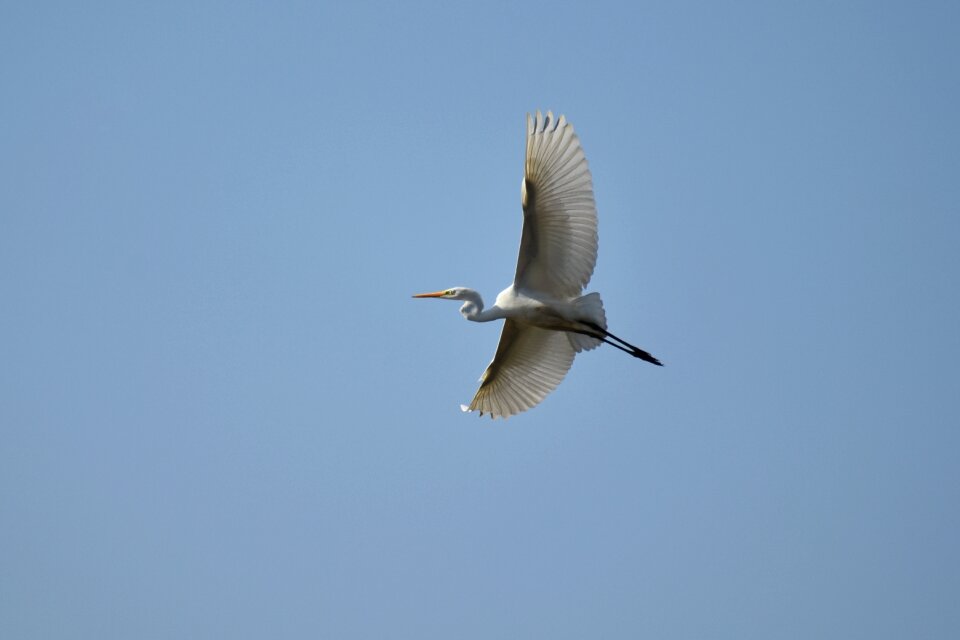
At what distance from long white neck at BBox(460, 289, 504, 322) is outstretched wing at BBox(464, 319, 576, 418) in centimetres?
55

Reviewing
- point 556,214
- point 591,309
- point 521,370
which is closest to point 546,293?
point 591,309

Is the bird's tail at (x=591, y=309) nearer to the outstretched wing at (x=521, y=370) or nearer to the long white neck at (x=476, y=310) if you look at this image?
the long white neck at (x=476, y=310)

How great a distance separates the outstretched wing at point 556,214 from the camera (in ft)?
44.1

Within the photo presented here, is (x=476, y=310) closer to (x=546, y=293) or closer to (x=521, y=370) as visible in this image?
(x=546, y=293)

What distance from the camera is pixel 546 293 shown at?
577 inches

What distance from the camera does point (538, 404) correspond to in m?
16.3

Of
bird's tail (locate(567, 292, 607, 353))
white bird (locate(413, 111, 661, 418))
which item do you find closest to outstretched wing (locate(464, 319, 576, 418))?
Result: white bird (locate(413, 111, 661, 418))

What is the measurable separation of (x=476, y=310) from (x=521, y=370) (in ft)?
4.76

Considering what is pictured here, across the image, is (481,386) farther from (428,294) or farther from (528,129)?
(528,129)

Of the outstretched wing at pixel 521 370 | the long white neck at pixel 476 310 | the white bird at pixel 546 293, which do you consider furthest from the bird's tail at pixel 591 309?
the outstretched wing at pixel 521 370

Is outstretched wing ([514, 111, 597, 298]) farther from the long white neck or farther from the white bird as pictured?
the long white neck

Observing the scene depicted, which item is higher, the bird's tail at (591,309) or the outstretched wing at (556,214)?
the outstretched wing at (556,214)

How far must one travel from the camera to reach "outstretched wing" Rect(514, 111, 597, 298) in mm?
13430

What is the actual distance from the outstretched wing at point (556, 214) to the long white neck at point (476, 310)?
0.50 m
